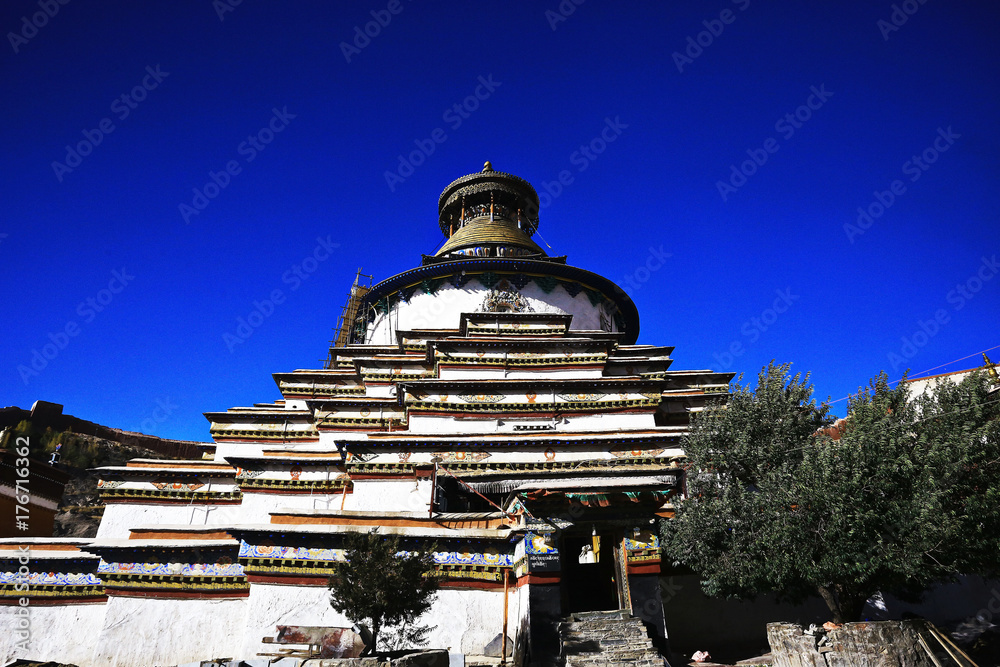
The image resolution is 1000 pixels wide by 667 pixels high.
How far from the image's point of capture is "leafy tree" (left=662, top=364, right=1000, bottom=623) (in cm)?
747

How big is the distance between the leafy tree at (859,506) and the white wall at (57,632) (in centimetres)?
1232

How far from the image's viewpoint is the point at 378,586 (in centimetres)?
730

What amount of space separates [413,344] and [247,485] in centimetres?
781

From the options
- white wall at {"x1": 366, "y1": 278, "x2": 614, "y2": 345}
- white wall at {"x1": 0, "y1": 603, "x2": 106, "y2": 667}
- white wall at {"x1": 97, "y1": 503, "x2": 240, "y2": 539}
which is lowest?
white wall at {"x1": 0, "y1": 603, "x2": 106, "y2": 667}

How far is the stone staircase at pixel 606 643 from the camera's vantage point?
26.6ft

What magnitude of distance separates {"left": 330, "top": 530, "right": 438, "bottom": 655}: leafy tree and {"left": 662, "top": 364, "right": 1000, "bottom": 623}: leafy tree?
480 cm

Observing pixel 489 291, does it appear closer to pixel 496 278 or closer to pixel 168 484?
pixel 496 278

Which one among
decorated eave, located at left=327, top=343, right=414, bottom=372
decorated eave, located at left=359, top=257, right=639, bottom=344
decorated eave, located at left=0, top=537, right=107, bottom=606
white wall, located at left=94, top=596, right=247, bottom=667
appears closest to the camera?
white wall, located at left=94, top=596, right=247, bottom=667

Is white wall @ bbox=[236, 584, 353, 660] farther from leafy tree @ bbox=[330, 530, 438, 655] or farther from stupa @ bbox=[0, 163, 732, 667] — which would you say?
leafy tree @ bbox=[330, 530, 438, 655]

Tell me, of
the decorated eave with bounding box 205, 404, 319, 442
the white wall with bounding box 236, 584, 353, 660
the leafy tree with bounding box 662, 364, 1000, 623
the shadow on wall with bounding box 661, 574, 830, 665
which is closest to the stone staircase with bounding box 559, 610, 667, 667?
the leafy tree with bounding box 662, 364, 1000, 623

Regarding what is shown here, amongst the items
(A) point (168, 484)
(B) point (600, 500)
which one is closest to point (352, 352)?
(A) point (168, 484)

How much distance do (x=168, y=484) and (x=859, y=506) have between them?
16.0 m

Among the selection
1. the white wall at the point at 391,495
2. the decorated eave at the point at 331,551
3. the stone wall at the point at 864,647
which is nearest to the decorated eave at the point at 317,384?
the white wall at the point at 391,495

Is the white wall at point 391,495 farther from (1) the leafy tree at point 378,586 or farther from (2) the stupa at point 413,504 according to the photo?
Result: (1) the leafy tree at point 378,586
